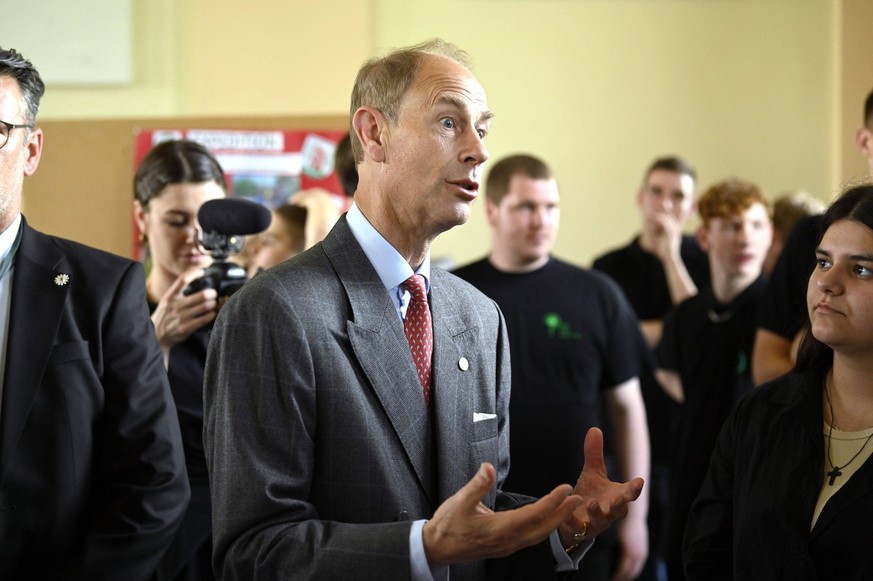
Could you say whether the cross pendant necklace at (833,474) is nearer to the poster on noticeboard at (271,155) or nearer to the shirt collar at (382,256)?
the shirt collar at (382,256)

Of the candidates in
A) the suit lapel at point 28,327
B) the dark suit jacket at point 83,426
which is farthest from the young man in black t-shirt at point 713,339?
the suit lapel at point 28,327

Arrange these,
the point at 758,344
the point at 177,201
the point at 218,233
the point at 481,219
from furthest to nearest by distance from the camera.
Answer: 1. the point at 481,219
2. the point at 758,344
3. the point at 177,201
4. the point at 218,233

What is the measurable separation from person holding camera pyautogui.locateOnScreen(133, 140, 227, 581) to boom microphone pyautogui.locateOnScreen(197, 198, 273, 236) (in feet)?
0.37

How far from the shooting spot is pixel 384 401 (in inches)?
62.9

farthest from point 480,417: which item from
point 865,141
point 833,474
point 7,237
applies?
point 865,141

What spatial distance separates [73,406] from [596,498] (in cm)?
90

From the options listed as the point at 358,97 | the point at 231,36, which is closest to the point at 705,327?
the point at 358,97

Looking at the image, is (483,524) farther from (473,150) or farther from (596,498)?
Answer: (473,150)

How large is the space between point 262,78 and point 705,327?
261 centimetres

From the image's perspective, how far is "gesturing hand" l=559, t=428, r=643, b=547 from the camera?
163 centimetres

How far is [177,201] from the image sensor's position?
2500 mm

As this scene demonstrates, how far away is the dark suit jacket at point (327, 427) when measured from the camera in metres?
1.46

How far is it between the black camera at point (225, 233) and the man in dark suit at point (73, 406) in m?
0.33

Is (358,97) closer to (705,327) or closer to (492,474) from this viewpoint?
(492,474)
